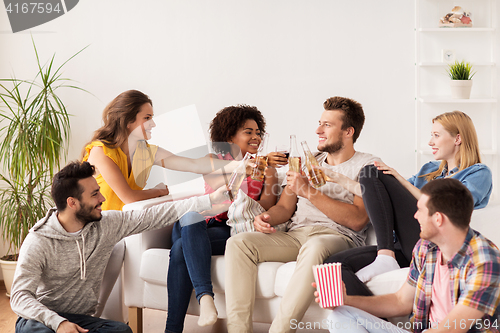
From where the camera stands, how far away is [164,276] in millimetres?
2150

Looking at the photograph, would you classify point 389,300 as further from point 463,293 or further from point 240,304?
point 240,304

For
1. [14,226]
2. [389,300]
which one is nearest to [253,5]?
[14,226]

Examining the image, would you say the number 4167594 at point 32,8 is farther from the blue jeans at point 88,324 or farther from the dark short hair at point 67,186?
the blue jeans at point 88,324

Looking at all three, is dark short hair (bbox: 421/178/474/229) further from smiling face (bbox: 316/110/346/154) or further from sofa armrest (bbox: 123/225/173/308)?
sofa armrest (bbox: 123/225/173/308)

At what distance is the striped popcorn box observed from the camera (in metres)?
1.38

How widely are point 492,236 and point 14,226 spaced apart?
2593mm

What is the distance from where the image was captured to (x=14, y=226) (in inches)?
116

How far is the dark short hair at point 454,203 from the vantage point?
139cm

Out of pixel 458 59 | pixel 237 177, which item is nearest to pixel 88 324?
pixel 237 177

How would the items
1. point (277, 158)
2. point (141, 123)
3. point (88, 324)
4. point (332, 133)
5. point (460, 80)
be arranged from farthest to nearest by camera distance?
1. point (460, 80)
2. point (141, 123)
3. point (332, 133)
4. point (277, 158)
5. point (88, 324)

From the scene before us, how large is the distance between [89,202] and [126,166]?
2.08ft

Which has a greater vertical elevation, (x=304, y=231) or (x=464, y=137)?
(x=464, y=137)

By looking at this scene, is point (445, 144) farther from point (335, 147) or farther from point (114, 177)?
point (114, 177)

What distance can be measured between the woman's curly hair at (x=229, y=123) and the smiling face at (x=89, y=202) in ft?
2.62
